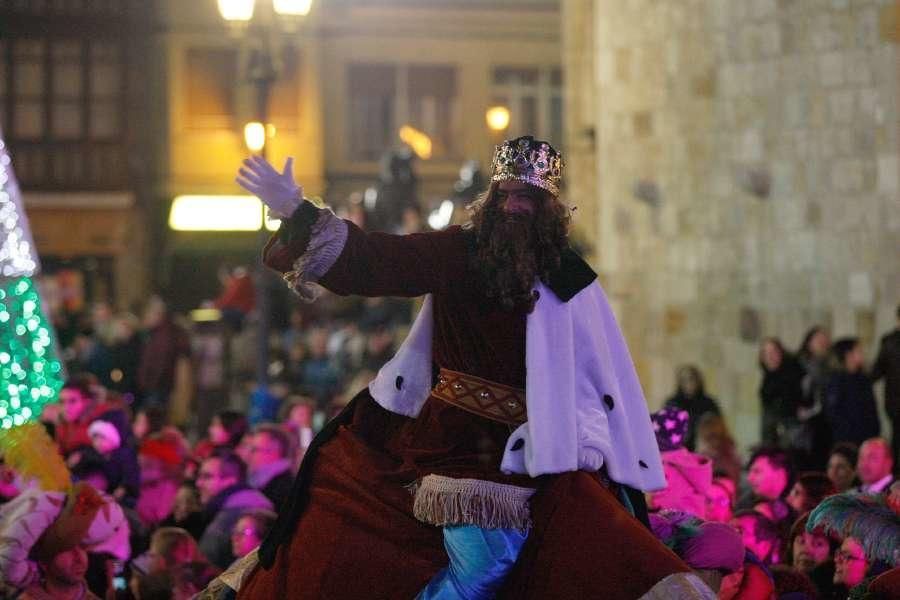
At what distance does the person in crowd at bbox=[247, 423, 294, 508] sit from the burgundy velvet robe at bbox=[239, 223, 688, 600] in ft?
13.4

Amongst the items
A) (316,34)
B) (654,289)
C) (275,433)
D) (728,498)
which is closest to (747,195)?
(654,289)

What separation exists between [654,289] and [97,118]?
2031 cm

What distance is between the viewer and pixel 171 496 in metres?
10.2

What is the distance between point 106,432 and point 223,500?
171 centimetres

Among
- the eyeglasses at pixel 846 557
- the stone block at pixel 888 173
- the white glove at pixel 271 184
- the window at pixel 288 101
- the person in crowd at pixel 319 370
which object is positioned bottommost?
the person in crowd at pixel 319 370

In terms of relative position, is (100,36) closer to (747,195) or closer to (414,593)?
(747,195)

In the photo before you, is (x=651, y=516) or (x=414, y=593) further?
(x=651, y=516)

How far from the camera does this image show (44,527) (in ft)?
19.9

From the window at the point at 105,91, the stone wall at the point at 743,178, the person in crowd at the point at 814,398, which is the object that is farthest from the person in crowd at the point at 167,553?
the window at the point at 105,91

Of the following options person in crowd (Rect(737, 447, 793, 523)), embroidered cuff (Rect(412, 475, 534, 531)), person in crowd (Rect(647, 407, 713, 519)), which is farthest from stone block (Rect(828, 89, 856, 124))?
embroidered cuff (Rect(412, 475, 534, 531))

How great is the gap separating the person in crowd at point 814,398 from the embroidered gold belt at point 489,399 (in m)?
7.44

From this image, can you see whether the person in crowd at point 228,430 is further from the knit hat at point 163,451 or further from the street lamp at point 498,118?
the street lamp at point 498,118

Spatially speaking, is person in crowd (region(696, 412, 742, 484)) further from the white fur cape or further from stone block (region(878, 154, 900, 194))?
the white fur cape

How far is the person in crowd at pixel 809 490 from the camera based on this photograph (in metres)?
8.63
